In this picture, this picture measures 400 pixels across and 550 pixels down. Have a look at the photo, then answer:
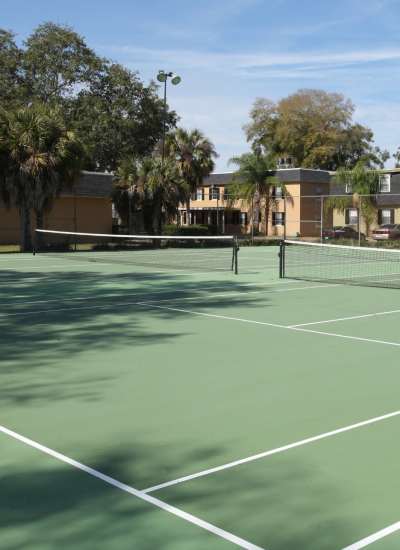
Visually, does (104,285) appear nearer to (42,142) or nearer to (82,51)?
(42,142)

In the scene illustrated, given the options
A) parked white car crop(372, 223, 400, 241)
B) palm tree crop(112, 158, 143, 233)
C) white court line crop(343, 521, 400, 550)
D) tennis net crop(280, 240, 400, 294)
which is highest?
palm tree crop(112, 158, 143, 233)

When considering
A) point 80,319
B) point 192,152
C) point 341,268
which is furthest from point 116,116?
point 80,319

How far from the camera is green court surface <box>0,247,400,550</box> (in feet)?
12.5

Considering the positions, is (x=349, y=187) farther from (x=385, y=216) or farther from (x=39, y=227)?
(x=39, y=227)

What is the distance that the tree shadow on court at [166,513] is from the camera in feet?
11.9

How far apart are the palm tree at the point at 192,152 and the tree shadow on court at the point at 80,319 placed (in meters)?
25.2

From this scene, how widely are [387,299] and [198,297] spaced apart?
381cm

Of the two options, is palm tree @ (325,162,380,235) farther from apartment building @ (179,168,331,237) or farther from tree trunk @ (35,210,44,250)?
tree trunk @ (35,210,44,250)

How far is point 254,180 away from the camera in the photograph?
49500 mm

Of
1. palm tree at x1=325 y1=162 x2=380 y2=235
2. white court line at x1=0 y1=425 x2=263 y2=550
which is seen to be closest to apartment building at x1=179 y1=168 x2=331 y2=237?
palm tree at x1=325 y1=162 x2=380 y2=235

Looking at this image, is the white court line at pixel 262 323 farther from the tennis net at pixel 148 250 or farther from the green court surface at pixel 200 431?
the tennis net at pixel 148 250

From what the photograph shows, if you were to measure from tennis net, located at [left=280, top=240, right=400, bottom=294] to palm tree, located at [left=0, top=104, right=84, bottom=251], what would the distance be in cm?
1030

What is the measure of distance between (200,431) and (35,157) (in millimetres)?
26316

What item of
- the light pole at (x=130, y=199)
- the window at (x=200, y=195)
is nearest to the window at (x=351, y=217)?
the window at (x=200, y=195)
